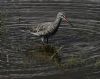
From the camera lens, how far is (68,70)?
43.2 feet

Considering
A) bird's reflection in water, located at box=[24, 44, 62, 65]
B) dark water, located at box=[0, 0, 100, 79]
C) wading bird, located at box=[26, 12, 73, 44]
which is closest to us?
dark water, located at box=[0, 0, 100, 79]

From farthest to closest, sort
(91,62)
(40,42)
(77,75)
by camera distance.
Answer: (40,42) → (91,62) → (77,75)

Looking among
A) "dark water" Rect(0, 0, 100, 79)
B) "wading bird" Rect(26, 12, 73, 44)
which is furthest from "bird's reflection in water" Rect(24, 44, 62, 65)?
"wading bird" Rect(26, 12, 73, 44)

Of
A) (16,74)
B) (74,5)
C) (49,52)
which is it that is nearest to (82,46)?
(49,52)

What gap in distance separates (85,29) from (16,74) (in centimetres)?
597

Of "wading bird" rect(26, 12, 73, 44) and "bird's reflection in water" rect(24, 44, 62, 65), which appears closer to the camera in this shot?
"bird's reflection in water" rect(24, 44, 62, 65)

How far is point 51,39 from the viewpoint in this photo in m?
17.2

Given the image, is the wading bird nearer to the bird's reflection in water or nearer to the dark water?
the dark water

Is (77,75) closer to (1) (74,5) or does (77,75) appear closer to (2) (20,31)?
(2) (20,31)

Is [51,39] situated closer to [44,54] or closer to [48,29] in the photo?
[48,29]

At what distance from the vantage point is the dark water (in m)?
13.0

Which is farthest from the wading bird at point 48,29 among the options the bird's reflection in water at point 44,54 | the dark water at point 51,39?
the bird's reflection in water at point 44,54

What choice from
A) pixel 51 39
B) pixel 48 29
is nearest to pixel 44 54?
pixel 48 29

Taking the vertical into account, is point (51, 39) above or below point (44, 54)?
above
